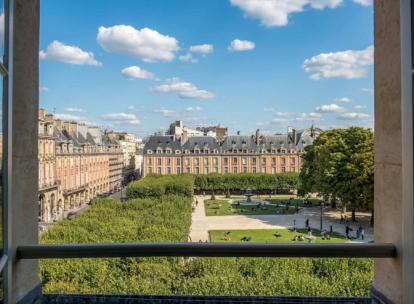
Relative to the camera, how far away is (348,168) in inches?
1102

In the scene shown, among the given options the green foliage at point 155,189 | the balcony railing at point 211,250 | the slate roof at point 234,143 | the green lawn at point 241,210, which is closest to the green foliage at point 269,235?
the green foliage at point 155,189

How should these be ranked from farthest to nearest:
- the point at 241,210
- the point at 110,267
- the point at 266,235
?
the point at 241,210
the point at 266,235
the point at 110,267

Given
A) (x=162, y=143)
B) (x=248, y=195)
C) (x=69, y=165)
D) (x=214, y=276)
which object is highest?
(x=162, y=143)

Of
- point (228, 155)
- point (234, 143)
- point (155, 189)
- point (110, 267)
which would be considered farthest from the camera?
point (234, 143)

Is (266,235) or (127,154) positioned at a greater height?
(127,154)

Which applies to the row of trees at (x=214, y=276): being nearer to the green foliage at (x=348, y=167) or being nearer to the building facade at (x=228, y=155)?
the green foliage at (x=348, y=167)

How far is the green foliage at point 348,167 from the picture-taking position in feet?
87.1

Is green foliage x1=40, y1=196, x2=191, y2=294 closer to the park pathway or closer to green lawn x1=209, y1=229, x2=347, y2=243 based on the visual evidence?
green lawn x1=209, y1=229, x2=347, y2=243

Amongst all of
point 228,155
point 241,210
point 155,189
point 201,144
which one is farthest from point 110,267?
point 228,155

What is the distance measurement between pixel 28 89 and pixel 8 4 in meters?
0.60

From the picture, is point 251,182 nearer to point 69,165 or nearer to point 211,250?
point 69,165

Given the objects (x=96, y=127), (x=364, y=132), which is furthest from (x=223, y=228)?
(x=96, y=127)

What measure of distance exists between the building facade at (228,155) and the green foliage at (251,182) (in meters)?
5.96

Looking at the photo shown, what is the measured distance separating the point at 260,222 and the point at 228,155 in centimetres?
3362
